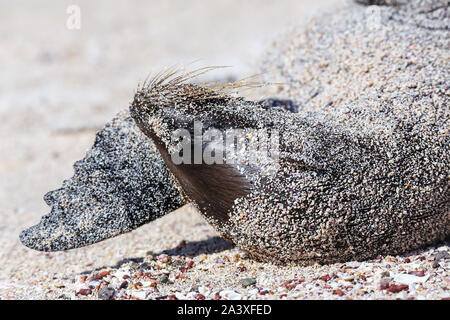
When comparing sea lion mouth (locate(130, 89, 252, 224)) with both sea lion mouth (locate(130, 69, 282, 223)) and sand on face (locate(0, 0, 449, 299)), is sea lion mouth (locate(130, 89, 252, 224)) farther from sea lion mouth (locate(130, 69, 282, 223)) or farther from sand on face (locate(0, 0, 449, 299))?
sand on face (locate(0, 0, 449, 299))

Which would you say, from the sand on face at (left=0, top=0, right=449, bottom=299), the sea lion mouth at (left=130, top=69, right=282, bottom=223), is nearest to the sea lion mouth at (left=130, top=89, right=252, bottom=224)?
the sea lion mouth at (left=130, top=69, right=282, bottom=223)

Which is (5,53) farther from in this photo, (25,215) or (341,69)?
(341,69)

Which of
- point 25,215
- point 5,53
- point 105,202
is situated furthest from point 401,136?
point 5,53

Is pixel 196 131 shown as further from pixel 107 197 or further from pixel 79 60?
pixel 79 60

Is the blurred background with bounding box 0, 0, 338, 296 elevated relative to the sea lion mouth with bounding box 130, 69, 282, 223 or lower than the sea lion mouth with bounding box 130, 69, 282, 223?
elevated

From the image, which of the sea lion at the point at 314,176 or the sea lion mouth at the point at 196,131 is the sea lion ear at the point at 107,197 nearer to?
the sea lion at the point at 314,176

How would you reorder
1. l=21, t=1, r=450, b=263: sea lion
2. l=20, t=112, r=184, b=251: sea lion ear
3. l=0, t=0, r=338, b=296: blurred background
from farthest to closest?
l=0, t=0, r=338, b=296: blurred background, l=20, t=112, r=184, b=251: sea lion ear, l=21, t=1, r=450, b=263: sea lion
